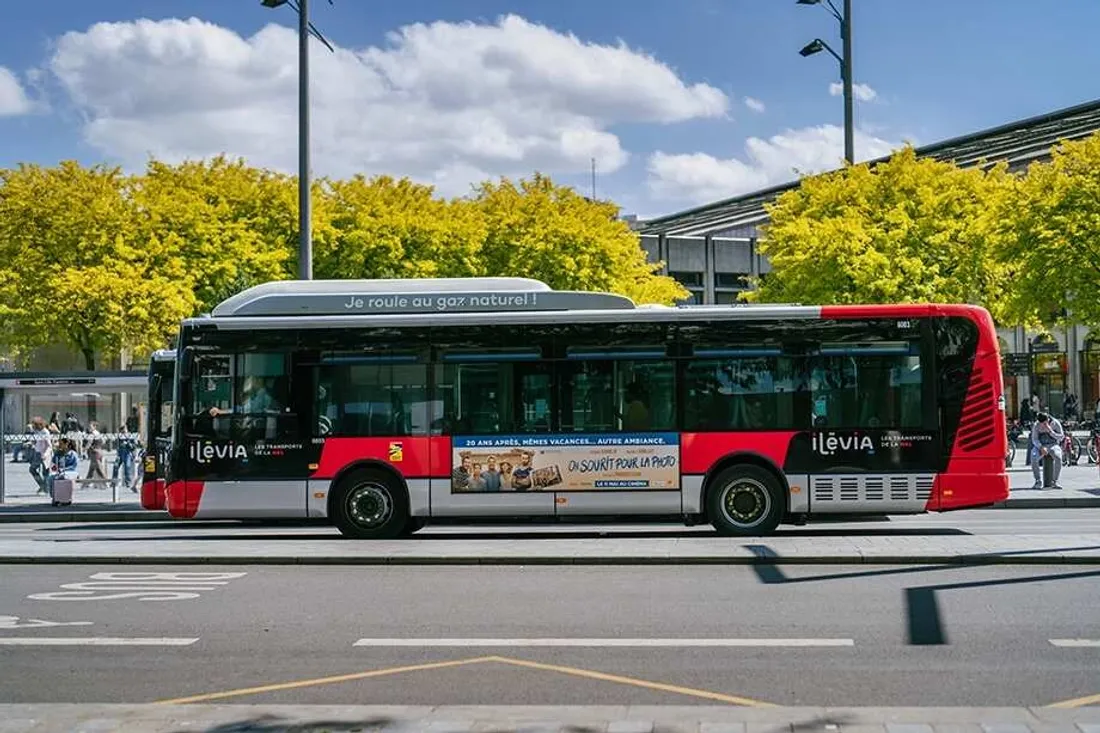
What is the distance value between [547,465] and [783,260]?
25846 mm

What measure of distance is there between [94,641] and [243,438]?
8201 mm

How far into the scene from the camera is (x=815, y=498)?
17.1m

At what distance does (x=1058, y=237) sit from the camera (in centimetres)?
3603

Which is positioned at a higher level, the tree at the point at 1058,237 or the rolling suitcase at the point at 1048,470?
the tree at the point at 1058,237

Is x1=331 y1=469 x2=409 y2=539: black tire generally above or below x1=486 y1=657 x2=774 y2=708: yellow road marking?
above

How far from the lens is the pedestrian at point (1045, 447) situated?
25.2 metres

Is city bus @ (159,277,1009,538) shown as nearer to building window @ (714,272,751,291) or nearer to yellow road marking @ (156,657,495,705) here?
yellow road marking @ (156,657,495,705)

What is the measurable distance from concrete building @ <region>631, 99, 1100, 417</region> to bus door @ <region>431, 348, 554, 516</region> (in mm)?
22328

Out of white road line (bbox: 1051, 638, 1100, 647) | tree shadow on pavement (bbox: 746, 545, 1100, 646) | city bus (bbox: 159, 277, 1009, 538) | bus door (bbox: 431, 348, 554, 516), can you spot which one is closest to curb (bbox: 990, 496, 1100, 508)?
city bus (bbox: 159, 277, 1009, 538)

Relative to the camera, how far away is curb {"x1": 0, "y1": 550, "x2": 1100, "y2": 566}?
43.2 ft

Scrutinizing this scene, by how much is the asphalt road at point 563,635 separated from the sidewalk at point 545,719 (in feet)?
1.94

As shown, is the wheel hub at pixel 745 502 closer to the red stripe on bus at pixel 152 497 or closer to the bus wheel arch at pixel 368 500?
the bus wheel arch at pixel 368 500

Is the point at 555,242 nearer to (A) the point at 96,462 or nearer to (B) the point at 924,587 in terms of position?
(A) the point at 96,462

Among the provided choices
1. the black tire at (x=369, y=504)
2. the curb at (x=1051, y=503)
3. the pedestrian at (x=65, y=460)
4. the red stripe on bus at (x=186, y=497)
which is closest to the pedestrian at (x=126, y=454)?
the pedestrian at (x=65, y=460)
